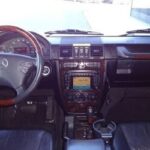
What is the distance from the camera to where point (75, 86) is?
2.21m

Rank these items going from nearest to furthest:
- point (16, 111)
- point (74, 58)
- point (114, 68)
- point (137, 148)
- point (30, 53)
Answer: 1. point (137, 148)
2. point (30, 53)
3. point (74, 58)
4. point (114, 68)
5. point (16, 111)

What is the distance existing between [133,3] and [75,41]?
641 millimetres

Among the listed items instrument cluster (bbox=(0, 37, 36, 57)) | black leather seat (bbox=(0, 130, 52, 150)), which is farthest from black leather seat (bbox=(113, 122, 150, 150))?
instrument cluster (bbox=(0, 37, 36, 57))

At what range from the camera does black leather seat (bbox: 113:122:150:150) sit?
1.71 m

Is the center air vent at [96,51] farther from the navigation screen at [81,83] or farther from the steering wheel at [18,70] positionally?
the steering wheel at [18,70]

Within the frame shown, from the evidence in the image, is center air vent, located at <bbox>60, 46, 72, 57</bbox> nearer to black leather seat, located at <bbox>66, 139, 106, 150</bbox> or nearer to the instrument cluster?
the instrument cluster

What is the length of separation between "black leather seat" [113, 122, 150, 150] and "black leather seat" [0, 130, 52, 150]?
39cm

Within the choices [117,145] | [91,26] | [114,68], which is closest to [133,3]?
[91,26]

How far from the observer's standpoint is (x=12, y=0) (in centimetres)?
241

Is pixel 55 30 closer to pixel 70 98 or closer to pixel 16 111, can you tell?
pixel 70 98

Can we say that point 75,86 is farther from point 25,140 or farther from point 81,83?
point 25,140

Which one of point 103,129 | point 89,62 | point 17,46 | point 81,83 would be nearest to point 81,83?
point 81,83

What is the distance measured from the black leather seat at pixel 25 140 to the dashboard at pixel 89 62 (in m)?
0.47

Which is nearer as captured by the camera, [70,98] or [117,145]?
[117,145]
